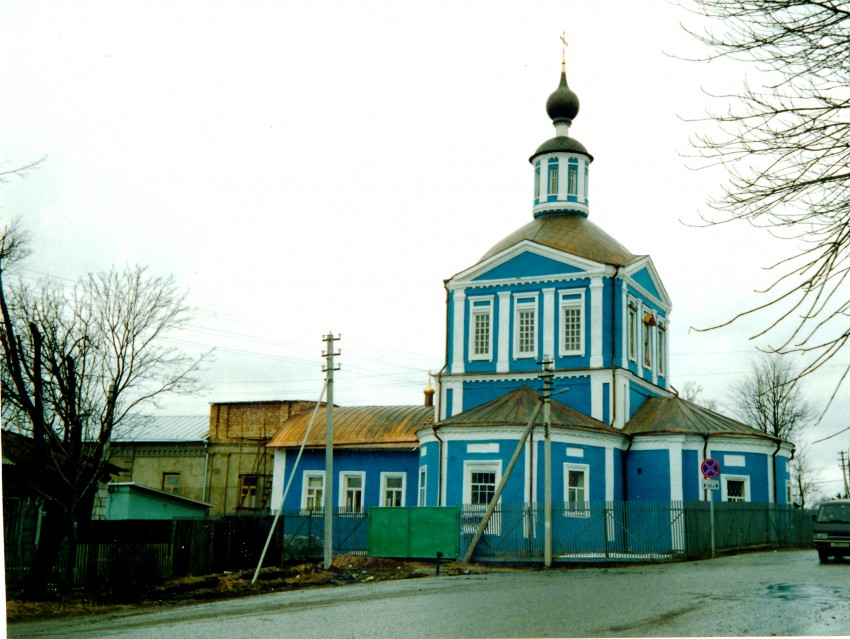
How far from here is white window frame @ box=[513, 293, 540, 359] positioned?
105ft

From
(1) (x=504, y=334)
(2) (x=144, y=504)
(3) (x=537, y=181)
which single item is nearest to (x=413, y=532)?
(1) (x=504, y=334)

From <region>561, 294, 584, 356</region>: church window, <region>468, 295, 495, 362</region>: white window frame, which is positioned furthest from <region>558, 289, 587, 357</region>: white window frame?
<region>468, 295, 495, 362</region>: white window frame

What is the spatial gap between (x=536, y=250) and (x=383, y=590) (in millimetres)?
15871

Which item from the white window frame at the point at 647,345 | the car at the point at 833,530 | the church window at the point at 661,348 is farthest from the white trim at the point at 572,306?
the car at the point at 833,530

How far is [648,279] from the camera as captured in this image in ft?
114

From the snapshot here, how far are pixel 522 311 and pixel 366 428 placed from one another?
9.10m

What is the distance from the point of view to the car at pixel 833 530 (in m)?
21.1

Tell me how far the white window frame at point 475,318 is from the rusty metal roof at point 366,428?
512 cm

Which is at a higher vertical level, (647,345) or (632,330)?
(632,330)

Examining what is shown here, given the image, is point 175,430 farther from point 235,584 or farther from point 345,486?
point 235,584

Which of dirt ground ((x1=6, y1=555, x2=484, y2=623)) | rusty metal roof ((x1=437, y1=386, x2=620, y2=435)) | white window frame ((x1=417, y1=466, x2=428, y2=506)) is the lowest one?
dirt ground ((x1=6, y1=555, x2=484, y2=623))

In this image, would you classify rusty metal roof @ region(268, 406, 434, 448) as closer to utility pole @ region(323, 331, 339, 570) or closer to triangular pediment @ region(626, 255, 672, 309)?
triangular pediment @ region(626, 255, 672, 309)

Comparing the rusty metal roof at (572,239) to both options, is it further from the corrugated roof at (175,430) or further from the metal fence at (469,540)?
the corrugated roof at (175,430)

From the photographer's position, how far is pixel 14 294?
19578mm
